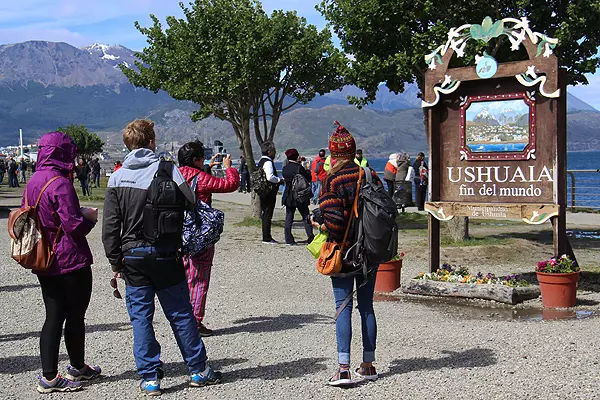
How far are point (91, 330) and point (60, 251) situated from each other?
228cm

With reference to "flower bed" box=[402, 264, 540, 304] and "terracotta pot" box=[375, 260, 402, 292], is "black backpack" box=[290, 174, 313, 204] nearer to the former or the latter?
"terracotta pot" box=[375, 260, 402, 292]

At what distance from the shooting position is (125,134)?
5.10m

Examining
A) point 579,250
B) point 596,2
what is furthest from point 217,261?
point 596,2

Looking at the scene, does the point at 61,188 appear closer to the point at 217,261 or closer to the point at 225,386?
the point at 225,386

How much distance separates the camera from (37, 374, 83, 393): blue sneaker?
518cm

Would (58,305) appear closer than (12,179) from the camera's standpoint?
Yes

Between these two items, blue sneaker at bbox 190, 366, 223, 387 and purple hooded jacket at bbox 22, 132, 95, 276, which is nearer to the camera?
purple hooded jacket at bbox 22, 132, 95, 276

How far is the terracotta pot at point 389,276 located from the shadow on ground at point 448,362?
9.68 feet

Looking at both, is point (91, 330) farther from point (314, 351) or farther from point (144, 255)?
point (144, 255)

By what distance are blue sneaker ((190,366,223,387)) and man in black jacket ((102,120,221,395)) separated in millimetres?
83

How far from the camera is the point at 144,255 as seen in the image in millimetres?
4941

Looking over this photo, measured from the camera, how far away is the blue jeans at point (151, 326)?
16.5 ft

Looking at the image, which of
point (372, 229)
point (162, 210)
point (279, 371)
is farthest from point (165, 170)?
point (279, 371)

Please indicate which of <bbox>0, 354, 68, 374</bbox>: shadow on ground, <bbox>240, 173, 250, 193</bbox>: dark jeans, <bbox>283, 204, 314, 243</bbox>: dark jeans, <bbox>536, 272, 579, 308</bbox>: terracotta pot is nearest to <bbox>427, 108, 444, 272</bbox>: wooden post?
<bbox>536, 272, 579, 308</bbox>: terracotta pot
